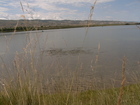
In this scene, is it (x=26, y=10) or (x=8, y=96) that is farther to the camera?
(x=26, y=10)

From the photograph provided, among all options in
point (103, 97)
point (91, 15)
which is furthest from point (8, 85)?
point (91, 15)

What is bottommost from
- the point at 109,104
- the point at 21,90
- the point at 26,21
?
the point at 109,104

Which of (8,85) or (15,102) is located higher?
(8,85)

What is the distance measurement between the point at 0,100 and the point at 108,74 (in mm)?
6880

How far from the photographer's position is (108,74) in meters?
8.66

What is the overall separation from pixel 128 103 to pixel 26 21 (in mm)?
2369

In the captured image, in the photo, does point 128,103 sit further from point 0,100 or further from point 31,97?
point 0,100

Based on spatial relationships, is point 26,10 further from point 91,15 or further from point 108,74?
point 108,74

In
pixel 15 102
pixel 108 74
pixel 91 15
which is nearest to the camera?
pixel 91 15

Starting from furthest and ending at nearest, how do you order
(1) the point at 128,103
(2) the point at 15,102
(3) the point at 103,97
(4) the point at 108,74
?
(4) the point at 108,74 → (3) the point at 103,97 → (2) the point at 15,102 → (1) the point at 128,103

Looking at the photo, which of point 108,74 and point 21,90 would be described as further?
point 108,74

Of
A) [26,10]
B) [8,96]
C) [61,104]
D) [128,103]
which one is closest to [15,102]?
[8,96]

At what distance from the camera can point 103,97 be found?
2.84 metres

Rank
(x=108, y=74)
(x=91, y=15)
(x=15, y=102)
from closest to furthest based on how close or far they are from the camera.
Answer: (x=91, y=15), (x=15, y=102), (x=108, y=74)
